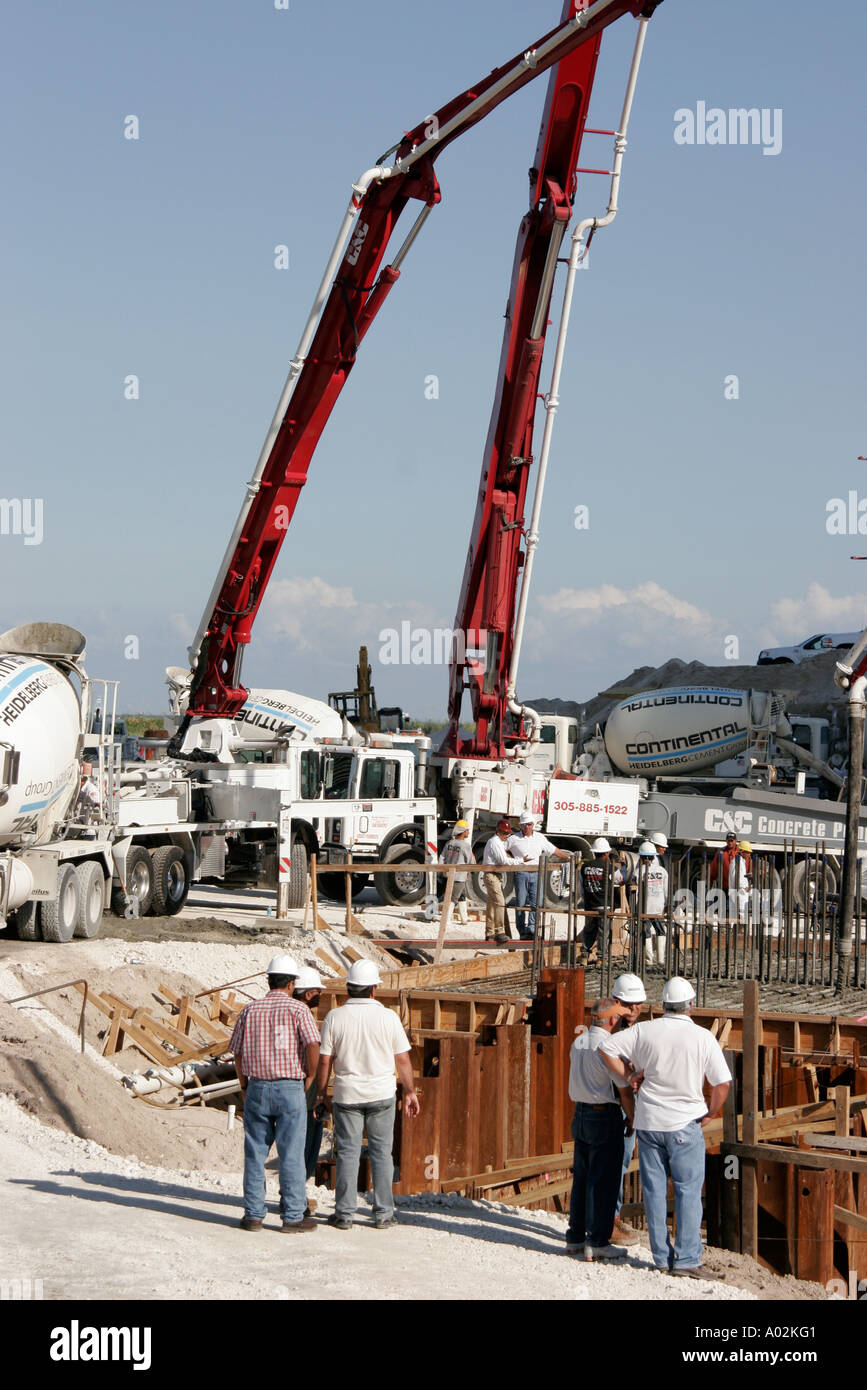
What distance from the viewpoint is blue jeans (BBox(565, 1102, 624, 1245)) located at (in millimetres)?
8273

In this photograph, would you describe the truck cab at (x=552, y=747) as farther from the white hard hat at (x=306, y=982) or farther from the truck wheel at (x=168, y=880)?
the white hard hat at (x=306, y=982)

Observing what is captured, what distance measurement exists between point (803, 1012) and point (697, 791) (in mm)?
14703

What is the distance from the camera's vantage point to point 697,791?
2816cm

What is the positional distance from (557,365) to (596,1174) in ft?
57.6

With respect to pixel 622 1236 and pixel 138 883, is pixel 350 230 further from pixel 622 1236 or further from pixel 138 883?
pixel 622 1236

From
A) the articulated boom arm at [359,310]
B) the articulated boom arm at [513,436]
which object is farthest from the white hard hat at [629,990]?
the articulated boom arm at [513,436]

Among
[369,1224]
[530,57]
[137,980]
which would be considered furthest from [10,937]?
[530,57]

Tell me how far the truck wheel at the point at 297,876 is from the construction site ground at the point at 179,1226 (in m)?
8.15

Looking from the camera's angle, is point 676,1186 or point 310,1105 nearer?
point 676,1186

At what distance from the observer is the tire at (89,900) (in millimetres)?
18266

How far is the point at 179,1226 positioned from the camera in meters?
8.09

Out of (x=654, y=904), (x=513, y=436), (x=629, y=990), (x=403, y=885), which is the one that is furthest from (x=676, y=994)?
(x=513, y=436)
